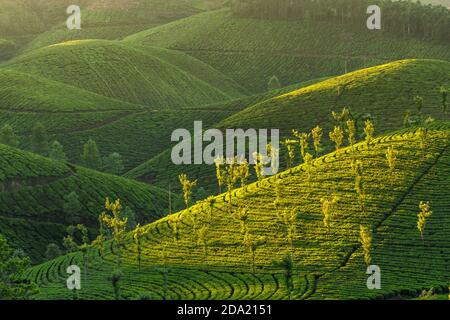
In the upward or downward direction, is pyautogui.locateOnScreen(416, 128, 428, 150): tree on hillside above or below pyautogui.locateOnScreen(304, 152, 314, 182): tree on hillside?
above

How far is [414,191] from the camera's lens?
383ft

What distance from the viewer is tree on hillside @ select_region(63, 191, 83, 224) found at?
158 meters

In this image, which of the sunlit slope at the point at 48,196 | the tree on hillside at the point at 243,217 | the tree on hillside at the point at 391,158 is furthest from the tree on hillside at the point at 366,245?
the sunlit slope at the point at 48,196

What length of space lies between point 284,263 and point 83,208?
81.2 metres

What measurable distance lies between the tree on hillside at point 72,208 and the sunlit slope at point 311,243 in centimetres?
3936

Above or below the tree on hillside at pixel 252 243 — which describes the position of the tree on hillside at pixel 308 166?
above

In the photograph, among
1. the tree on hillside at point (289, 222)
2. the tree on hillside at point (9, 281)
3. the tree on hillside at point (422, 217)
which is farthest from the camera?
the tree on hillside at point (289, 222)

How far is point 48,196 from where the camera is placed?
531 ft

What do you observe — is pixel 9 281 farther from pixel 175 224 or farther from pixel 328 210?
pixel 328 210

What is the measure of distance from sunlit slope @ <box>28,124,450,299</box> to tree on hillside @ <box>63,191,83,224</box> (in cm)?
3936

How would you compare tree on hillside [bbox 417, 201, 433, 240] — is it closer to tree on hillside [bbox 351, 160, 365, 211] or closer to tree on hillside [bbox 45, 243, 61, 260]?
tree on hillside [bbox 351, 160, 365, 211]

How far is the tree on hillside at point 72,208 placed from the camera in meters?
158

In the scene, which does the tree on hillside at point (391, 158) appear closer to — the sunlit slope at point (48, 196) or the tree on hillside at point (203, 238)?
the tree on hillside at point (203, 238)

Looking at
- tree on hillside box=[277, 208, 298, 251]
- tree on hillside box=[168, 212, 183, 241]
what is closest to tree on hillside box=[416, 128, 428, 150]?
tree on hillside box=[277, 208, 298, 251]
